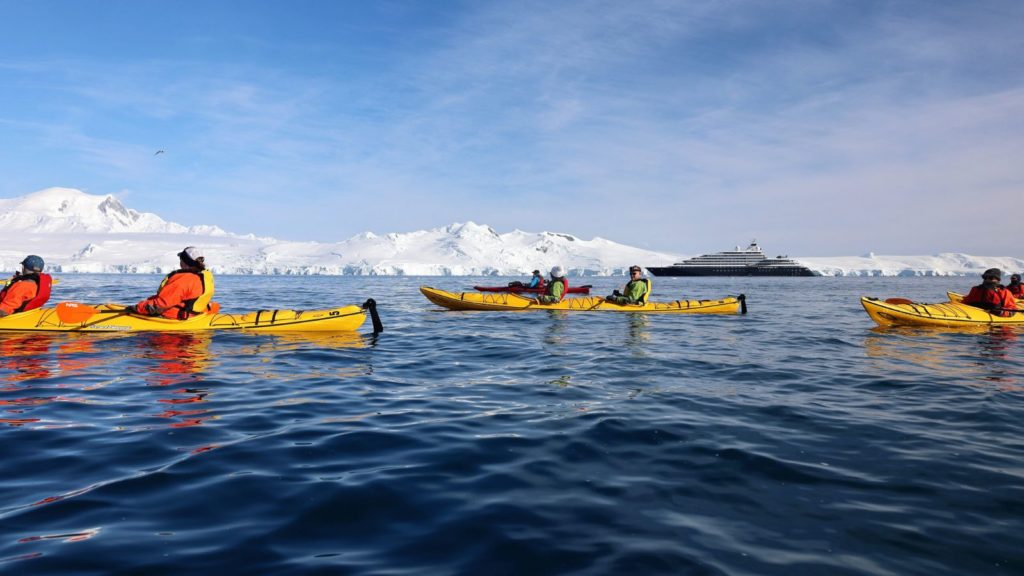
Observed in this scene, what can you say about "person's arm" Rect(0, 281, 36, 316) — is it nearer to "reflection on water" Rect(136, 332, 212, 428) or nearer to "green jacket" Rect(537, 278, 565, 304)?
"reflection on water" Rect(136, 332, 212, 428)

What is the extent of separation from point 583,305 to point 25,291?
565 inches

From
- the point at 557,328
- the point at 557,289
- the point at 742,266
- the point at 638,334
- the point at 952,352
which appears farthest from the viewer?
the point at 742,266

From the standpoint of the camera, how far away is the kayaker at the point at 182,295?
463 inches

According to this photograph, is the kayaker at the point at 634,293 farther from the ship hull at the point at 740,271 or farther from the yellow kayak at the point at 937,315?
the ship hull at the point at 740,271

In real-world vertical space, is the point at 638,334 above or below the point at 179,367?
above

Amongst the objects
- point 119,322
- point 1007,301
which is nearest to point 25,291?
point 119,322

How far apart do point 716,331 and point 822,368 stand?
576cm

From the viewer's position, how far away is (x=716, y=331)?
15203 mm

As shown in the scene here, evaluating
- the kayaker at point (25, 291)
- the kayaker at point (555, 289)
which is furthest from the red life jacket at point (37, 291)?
the kayaker at point (555, 289)

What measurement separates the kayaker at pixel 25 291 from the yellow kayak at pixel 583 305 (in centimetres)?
1184

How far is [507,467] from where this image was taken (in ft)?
15.0

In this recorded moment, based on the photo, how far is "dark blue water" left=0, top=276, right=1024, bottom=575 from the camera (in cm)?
314

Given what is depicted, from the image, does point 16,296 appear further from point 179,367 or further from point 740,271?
point 740,271

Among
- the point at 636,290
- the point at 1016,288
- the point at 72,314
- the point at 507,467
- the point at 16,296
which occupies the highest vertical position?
the point at 1016,288
